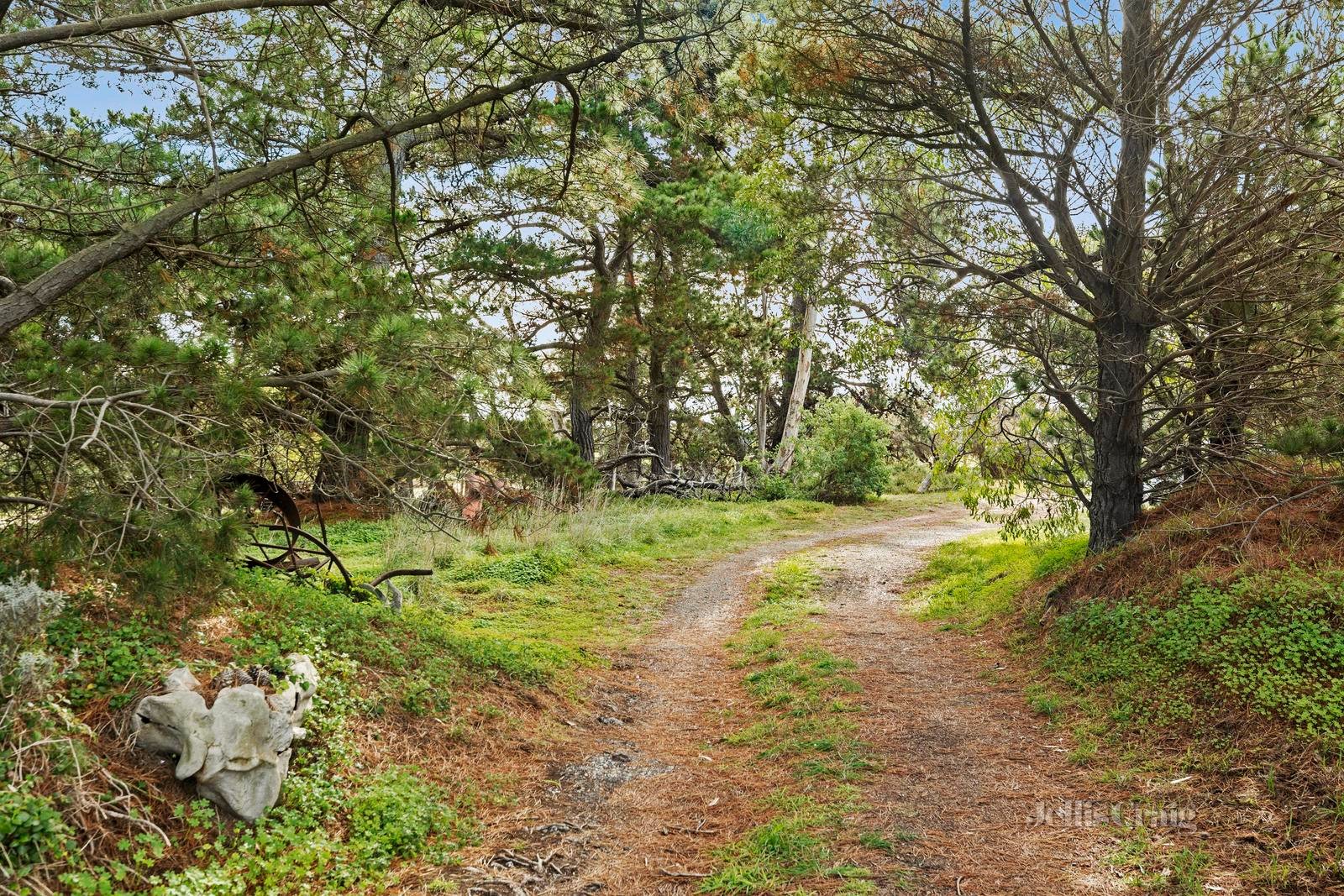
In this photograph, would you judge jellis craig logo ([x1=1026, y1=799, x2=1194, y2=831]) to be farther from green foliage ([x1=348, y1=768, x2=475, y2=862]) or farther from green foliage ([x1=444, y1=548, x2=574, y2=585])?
green foliage ([x1=444, y1=548, x2=574, y2=585])

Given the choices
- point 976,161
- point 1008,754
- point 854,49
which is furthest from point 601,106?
point 1008,754

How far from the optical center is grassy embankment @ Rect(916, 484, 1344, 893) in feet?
12.4

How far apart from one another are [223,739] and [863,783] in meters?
3.30

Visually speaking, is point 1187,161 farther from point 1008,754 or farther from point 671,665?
point 671,665

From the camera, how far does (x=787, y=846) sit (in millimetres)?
3930

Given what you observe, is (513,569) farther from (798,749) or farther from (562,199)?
(798,749)

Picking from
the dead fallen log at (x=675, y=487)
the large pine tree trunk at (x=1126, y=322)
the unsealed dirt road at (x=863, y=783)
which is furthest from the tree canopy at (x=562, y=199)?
the dead fallen log at (x=675, y=487)

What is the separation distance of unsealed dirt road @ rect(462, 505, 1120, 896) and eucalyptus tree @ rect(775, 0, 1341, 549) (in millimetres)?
2640

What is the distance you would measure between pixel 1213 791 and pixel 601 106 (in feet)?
30.0

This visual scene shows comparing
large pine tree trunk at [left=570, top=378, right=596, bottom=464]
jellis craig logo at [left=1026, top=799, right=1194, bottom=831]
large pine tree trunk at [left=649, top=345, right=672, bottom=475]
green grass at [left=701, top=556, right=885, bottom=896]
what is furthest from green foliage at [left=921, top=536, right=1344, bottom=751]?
large pine tree trunk at [left=649, top=345, right=672, bottom=475]

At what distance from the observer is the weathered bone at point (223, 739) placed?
11.6ft

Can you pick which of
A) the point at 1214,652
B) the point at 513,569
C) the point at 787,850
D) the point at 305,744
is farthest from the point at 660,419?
the point at 787,850

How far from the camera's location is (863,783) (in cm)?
471

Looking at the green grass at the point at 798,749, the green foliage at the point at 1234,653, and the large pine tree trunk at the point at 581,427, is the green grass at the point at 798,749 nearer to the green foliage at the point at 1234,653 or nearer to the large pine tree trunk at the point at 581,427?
the green foliage at the point at 1234,653
